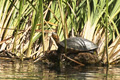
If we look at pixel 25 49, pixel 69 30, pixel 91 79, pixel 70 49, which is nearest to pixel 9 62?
pixel 25 49

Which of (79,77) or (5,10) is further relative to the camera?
(5,10)

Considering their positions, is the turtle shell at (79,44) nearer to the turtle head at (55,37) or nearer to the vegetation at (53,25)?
the turtle head at (55,37)

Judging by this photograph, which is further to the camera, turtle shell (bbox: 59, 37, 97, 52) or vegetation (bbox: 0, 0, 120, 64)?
vegetation (bbox: 0, 0, 120, 64)

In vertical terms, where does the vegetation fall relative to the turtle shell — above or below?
above

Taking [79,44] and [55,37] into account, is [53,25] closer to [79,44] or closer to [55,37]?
[55,37]

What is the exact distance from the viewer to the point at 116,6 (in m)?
6.43

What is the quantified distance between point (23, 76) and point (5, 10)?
2.71 metres

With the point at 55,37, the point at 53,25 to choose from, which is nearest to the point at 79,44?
the point at 55,37

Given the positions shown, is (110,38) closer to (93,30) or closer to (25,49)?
(93,30)

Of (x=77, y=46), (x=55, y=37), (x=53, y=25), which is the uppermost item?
(x=53, y=25)

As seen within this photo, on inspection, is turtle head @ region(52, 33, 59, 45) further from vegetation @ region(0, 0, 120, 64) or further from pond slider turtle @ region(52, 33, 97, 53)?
vegetation @ region(0, 0, 120, 64)

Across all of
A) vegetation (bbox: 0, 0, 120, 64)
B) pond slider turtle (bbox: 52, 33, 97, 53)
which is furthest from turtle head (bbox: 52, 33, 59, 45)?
vegetation (bbox: 0, 0, 120, 64)

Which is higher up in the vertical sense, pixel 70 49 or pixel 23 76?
pixel 70 49

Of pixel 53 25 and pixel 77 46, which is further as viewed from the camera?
pixel 53 25
